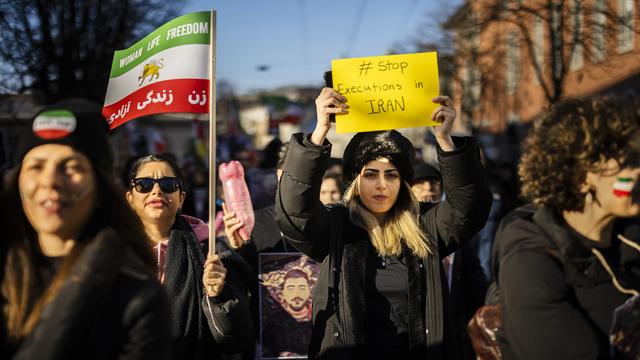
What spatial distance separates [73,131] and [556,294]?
63.8 inches

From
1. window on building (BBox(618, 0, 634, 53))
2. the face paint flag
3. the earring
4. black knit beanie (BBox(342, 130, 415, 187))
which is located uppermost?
window on building (BBox(618, 0, 634, 53))

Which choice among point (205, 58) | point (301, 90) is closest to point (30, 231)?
point (205, 58)

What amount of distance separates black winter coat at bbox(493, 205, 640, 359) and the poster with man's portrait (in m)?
2.21

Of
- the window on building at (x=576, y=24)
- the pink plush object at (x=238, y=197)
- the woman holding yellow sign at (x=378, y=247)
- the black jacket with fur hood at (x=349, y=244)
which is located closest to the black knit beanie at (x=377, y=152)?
the woman holding yellow sign at (x=378, y=247)

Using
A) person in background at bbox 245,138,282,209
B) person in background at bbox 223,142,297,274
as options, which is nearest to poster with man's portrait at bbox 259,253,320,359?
person in background at bbox 223,142,297,274

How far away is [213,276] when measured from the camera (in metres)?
3.30

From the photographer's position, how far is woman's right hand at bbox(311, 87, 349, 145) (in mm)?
3201

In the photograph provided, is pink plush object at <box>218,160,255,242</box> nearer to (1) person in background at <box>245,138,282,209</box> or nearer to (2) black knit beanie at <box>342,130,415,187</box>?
(2) black knit beanie at <box>342,130,415,187</box>

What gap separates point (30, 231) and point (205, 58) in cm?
170

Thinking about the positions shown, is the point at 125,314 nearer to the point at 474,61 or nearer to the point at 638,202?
the point at 638,202

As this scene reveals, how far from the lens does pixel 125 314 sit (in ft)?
6.90

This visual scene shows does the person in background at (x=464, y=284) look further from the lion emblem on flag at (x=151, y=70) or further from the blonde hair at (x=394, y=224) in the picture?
the lion emblem on flag at (x=151, y=70)

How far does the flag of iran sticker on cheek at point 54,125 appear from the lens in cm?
222

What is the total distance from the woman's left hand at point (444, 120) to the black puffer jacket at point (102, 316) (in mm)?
1601
